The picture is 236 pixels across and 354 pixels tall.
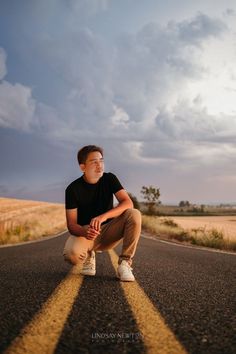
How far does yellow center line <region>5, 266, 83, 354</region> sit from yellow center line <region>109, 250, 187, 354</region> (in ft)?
1.56

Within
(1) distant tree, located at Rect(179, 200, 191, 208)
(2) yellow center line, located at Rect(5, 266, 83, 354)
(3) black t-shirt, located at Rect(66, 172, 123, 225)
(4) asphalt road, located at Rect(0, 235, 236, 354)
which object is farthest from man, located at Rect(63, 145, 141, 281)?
(1) distant tree, located at Rect(179, 200, 191, 208)

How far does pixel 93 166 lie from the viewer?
4.68 metres

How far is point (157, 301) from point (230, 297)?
0.74m

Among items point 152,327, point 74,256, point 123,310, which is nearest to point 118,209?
point 74,256

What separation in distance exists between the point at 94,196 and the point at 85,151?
579mm

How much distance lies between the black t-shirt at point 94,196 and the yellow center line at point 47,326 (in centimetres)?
132

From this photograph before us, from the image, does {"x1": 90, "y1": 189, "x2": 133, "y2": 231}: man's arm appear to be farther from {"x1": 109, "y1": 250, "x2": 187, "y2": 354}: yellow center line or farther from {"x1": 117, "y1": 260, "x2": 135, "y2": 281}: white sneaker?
{"x1": 109, "y1": 250, "x2": 187, "y2": 354}: yellow center line

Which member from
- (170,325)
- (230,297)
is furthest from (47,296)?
(230,297)

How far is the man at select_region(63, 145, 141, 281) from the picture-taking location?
4.52 metres

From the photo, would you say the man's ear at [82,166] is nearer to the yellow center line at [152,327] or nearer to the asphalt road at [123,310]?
the asphalt road at [123,310]

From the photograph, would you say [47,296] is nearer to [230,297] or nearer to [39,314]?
[39,314]

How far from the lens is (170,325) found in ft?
7.82

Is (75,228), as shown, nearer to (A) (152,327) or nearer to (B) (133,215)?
(B) (133,215)

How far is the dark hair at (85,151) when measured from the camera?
4637mm
